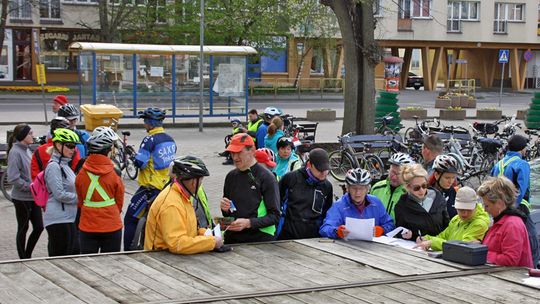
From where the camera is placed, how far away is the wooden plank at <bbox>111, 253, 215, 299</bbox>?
15.6 ft

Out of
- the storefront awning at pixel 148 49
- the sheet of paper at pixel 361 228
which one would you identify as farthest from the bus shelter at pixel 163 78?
the sheet of paper at pixel 361 228

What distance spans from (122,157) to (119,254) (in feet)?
38.0

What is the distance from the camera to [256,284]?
16.5 ft

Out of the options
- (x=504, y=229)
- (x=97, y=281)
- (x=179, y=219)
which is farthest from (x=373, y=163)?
(x=97, y=281)

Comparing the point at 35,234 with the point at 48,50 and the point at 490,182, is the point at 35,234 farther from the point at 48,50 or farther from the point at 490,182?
the point at 48,50

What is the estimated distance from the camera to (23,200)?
30.2 feet

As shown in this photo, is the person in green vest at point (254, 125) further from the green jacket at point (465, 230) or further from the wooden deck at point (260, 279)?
the wooden deck at point (260, 279)

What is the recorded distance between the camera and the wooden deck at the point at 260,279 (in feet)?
15.5

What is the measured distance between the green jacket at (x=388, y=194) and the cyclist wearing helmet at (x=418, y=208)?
27cm

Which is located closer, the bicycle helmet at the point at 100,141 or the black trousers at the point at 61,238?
→ the bicycle helmet at the point at 100,141

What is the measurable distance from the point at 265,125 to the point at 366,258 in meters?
8.86

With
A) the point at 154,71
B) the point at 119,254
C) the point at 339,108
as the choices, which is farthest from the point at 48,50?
the point at 119,254

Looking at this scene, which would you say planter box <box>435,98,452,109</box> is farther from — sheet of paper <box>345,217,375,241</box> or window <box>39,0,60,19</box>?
sheet of paper <box>345,217,375,241</box>

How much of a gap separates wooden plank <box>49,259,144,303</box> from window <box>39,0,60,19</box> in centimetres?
5248
